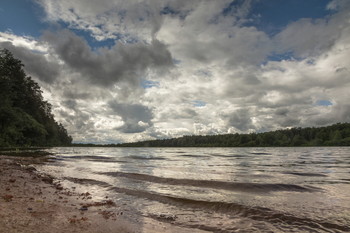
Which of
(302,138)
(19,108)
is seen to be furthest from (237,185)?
(302,138)

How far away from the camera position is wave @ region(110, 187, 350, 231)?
21.4 ft

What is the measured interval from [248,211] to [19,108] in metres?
70.6

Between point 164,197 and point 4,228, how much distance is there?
20.0 feet

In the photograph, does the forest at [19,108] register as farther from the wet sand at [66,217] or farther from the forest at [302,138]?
the forest at [302,138]

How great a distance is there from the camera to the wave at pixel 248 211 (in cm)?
652

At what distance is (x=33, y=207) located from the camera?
685 centimetres

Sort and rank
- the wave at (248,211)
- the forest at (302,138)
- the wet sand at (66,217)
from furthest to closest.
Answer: the forest at (302,138), the wave at (248,211), the wet sand at (66,217)

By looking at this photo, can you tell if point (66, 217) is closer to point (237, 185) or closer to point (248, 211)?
point (248, 211)

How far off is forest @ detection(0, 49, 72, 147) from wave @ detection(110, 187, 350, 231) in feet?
166

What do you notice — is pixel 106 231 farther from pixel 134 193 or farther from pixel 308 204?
pixel 308 204

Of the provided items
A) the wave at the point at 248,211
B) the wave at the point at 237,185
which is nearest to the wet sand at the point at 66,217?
the wave at the point at 248,211

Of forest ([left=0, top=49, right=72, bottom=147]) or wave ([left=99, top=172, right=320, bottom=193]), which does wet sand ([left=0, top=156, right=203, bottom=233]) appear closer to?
wave ([left=99, top=172, right=320, bottom=193])

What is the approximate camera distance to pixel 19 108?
210 ft

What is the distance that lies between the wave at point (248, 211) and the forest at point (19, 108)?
5069 centimetres
